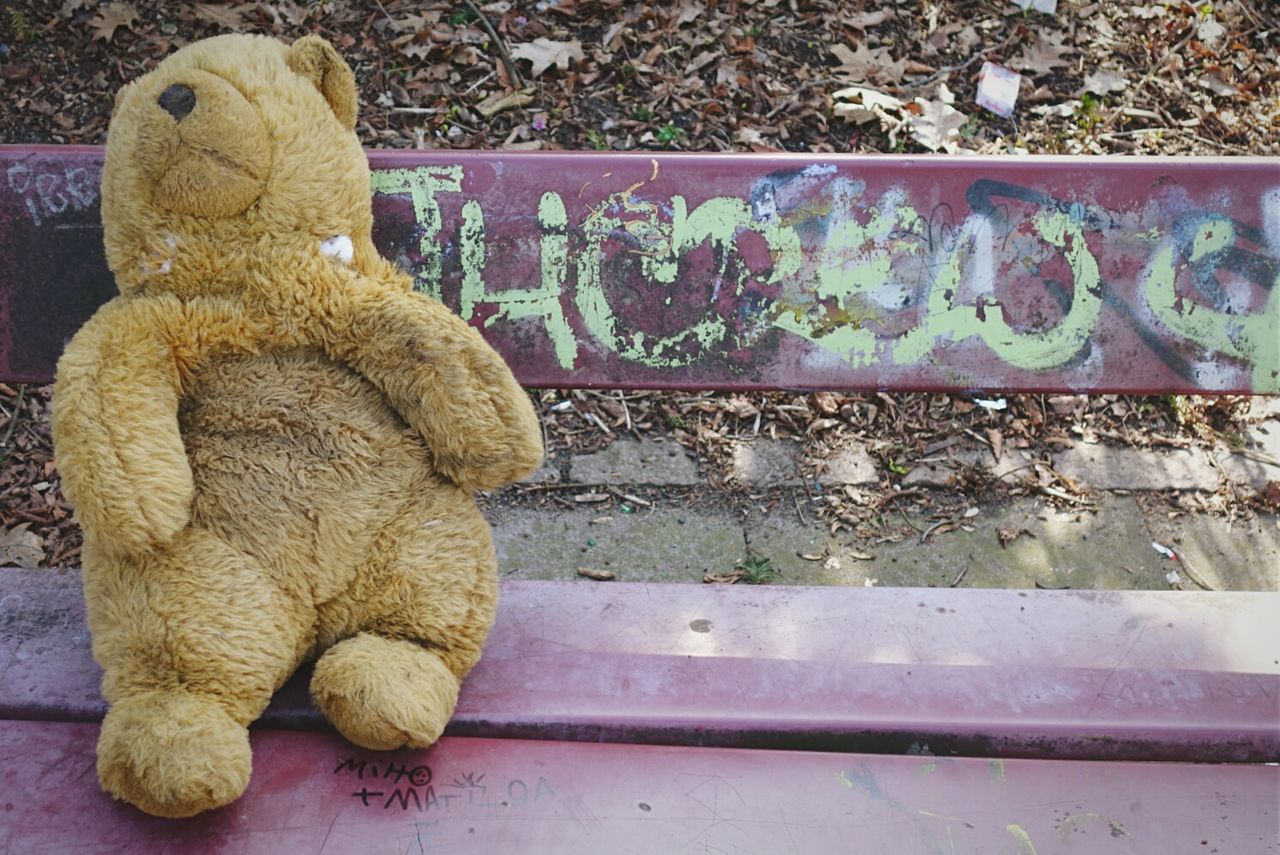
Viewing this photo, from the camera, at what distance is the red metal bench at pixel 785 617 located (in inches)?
75.1

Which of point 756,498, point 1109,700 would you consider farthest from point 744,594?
point 756,498

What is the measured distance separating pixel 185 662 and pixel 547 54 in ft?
11.4

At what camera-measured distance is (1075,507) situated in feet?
12.3

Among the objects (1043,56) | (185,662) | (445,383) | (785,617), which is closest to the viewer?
(185,662)

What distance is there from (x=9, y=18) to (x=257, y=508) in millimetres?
3842

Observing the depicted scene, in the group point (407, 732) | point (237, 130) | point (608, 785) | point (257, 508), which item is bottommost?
point (608, 785)

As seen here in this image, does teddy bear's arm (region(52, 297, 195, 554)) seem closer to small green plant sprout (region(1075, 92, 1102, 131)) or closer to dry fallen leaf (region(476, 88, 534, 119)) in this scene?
dry fallen leaf (region(476, 88, 534, 119))

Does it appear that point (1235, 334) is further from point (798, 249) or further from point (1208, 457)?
point (1208, 457)

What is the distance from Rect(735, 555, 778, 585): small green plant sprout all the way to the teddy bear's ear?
1.99 m

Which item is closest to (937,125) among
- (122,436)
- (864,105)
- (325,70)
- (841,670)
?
(864,105)

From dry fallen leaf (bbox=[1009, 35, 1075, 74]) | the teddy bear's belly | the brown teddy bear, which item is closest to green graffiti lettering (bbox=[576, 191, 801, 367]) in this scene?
the brown teddy bear

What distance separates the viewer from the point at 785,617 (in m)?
2.34

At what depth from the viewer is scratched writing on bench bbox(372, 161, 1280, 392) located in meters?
2.58

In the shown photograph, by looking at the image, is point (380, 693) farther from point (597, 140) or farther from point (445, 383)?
point (597, 140)
